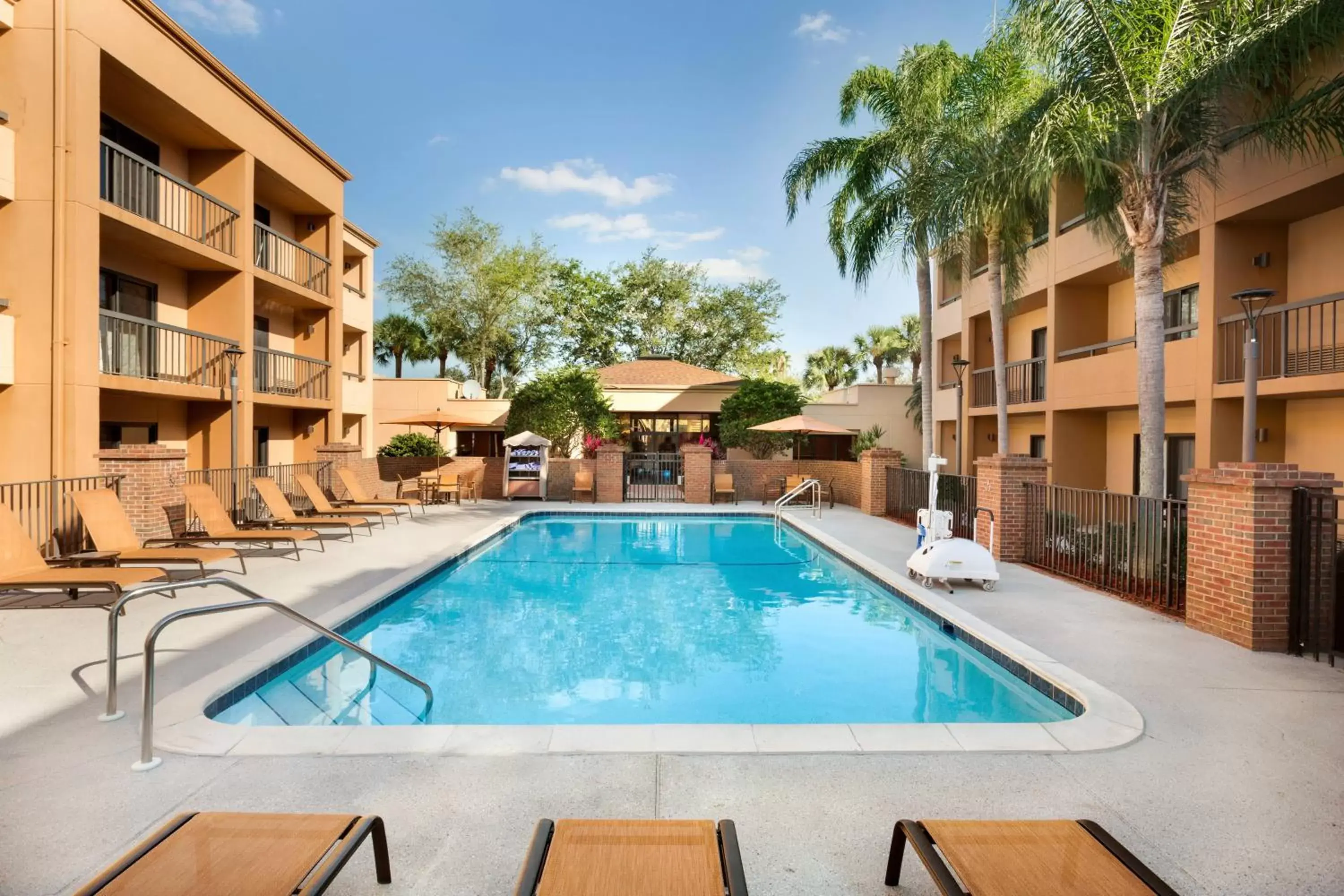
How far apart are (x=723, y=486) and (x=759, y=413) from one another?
4173 millimetres

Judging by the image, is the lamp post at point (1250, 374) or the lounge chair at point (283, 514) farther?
the lounge chair at point (283, 514)

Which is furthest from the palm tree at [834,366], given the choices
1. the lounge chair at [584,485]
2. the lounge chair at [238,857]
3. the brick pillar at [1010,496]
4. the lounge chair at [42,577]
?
the lounge chair at [238,857]

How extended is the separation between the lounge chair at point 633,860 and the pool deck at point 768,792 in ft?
1.92

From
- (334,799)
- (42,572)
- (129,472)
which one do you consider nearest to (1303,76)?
(334,799)

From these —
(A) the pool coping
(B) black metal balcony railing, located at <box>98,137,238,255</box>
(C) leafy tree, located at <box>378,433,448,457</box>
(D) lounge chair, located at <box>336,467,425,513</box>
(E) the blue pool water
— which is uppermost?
(B) black metal balcony railing, located at <box>98,137,238,255</box>

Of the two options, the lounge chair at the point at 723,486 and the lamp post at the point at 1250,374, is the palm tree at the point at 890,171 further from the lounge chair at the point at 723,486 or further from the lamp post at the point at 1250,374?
the lamp post at the point at 1250,374

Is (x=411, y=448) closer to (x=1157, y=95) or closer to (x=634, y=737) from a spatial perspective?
(x=634, y=737)

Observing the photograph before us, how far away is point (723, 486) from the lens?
20.7m

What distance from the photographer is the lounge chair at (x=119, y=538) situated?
7.96 meters

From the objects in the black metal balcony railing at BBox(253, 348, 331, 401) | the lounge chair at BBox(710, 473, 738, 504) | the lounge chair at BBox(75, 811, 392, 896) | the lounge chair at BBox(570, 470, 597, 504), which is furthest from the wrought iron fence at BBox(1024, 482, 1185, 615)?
the black metal balcony railing at BBox(253, 348, 331, 401)

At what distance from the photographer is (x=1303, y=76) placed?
1068 centimetres

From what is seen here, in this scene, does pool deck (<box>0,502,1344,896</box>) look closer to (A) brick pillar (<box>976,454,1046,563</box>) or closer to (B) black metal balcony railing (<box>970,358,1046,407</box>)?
(A) brick pillar (<box>976,454,1046,563</box>)

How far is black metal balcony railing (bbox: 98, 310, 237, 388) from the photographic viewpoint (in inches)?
473

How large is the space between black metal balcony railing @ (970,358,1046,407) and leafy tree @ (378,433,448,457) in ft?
54.3
